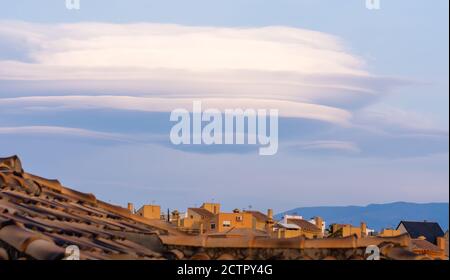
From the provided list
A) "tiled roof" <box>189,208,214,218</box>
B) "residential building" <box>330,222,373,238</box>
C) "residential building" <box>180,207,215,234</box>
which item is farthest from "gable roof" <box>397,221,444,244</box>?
"residential building" <box>180,207,215,234</box>

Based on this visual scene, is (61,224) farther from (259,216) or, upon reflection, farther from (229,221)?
(259,216)

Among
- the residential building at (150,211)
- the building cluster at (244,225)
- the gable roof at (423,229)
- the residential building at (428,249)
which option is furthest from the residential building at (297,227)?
the residential building at (150,211)

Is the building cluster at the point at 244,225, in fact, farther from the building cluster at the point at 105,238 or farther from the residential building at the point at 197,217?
the building cluster at the point at 105,238

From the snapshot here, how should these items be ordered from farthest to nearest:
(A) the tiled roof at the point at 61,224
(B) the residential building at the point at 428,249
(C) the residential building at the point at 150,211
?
1. (C) the residential building at the point at 150,211
2. (B) the residential building at the point at 428,249
3. (A) the tiled roof at the point at 61,224

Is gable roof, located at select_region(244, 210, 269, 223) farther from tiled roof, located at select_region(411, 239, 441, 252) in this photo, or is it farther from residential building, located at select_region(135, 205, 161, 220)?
residential building, located at select_region(135, 205, 161, 220)

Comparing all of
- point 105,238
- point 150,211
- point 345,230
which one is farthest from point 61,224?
point 345,230

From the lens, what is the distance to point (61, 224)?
18062 mm

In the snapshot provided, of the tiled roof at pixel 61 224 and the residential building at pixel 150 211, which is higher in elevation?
the residential building at pixel 150 211

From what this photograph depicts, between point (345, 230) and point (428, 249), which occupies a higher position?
point (345, 230)

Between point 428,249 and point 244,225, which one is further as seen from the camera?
point 244,225

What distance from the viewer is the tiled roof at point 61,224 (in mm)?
16406

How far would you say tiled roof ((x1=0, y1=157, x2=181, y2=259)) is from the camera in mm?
16406
